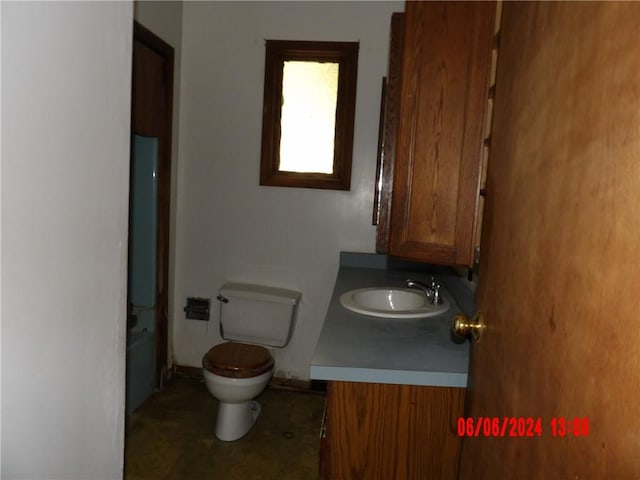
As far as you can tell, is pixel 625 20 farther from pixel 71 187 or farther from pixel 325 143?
pixel 325 143

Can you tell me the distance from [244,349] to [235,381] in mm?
220

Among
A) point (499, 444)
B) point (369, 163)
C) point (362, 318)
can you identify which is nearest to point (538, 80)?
point (499, 444)

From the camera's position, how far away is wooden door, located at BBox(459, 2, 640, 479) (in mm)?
534

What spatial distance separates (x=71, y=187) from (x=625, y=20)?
974 mm

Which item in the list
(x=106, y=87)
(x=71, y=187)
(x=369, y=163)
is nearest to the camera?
(x=71, y=187)

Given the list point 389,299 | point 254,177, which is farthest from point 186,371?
point 389,299

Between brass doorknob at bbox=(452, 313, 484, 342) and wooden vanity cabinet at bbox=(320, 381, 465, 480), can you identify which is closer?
brass doorknob at bbox=(452, 313, 484, 342)

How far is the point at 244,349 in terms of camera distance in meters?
2.47

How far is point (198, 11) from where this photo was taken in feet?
9.00

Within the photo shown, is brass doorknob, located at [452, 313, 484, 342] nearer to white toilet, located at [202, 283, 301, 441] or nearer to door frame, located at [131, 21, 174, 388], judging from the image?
white toilet, located at [202, 283, 301, 441]

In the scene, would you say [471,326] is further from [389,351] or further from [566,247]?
[566,247]

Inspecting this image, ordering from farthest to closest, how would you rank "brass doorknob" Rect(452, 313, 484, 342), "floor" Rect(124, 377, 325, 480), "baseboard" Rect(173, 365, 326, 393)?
1. "baseboard" Rect(173, 365, 326, 393)
2. "floor" Rect(124, 377, 325, 480)
3. "brass doorknob" Rect(452, 313, 484, 342)

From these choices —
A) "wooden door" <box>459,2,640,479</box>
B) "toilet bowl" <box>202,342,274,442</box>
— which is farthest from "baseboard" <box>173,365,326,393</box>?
"wooden door" <box>459,2,640,479</box>
